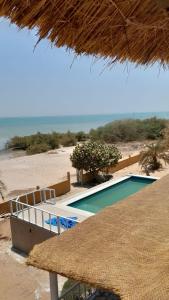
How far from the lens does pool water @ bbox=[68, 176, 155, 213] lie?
948 centimetres

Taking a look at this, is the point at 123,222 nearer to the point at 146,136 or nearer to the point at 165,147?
the point at 165,147

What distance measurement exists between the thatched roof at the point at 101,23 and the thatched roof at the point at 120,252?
63.3 inches

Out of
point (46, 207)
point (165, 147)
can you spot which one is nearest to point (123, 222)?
point (46, 207)

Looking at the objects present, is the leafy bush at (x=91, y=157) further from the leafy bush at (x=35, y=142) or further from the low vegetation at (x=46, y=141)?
the low vegetation at (x=46, y=141)

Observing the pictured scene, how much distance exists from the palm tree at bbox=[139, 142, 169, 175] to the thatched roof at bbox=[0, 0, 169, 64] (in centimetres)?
1185

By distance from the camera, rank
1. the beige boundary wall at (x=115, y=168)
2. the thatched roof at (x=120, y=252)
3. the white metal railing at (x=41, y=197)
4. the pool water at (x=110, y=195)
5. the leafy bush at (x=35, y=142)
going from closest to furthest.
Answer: the thatched roof at (x=120, y=252) < the white metal railing at (x=41, y=197) < the pool water at (x=110, y=195) < the beige boundary wall at (x=115, y=168) < the leafy bush at (x=35, y=142)

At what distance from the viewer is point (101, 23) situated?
196 cm

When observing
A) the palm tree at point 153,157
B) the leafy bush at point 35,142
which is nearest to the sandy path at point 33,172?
the palm tree at point 153,157

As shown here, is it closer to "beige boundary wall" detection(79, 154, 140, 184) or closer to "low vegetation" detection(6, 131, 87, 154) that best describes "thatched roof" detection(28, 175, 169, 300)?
"beige boundary wall" detection(79, 154, 140, 184)

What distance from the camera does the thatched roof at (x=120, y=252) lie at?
1972mm

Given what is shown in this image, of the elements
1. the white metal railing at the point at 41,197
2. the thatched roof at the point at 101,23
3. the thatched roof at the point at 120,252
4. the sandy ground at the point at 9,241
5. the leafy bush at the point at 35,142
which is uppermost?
the thatched roof at the point at 101,23

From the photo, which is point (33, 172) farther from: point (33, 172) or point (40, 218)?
point (40, 218)

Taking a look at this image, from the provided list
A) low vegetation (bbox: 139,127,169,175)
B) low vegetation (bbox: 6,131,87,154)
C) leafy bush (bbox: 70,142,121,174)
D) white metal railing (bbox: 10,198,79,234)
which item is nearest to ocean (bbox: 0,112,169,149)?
low vegetation (bbox: 6,131,87,154)

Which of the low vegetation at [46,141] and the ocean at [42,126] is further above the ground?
the ocean at [42,126]
